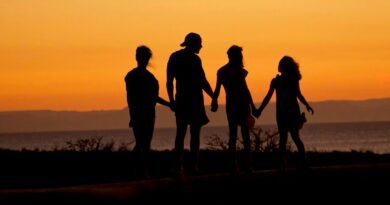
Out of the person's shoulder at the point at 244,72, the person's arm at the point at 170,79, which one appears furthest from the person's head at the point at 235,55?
the person's arm at the point at 170,79

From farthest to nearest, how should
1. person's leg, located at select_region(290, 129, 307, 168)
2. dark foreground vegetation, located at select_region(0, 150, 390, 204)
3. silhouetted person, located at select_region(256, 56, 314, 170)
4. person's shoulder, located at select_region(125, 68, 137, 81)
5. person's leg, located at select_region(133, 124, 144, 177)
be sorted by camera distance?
silhouetted person, located at select_region(256, 56, 314, 170), person's leg, located at select_region(290, 129, 307, 168), person's shoulder, located at select_region(125, 68, 137, 81), person's leg, located at select_region(133, 124, 144, 177), dark foreground vegetation, located at select_region(0, 150, 390, 204)

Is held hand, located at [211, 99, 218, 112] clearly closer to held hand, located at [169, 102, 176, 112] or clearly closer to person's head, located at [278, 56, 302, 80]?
held hand, located at [169, 102, 176, 112]

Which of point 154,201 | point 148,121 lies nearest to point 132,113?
point 148,121

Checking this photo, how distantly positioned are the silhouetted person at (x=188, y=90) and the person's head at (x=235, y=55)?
0.61 metres

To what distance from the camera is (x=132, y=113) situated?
1633 centimetres

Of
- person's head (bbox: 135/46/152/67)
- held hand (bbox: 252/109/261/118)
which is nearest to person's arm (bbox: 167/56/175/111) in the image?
person's head (bbox: 135/46/152/67)

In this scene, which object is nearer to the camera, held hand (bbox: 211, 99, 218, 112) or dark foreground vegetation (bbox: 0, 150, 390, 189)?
held hand (bbox: 211, 99, 218, 112)

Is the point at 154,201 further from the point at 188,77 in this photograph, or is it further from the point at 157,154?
the point at 157,154

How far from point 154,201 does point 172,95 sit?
2.82 metres

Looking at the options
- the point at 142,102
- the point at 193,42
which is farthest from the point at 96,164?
the point at 193,42

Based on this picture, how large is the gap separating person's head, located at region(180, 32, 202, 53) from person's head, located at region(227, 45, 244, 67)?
0.65 meters

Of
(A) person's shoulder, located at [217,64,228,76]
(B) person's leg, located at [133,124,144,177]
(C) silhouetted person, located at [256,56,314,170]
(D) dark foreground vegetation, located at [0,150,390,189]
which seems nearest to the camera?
(B) person's leg, located at [133,124,144,177]

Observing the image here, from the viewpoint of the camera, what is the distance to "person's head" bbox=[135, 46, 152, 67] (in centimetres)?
1622

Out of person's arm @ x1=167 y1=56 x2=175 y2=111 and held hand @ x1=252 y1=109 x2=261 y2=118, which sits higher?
person's arm @ x1=167 y1=56 x2=175 y2=111
